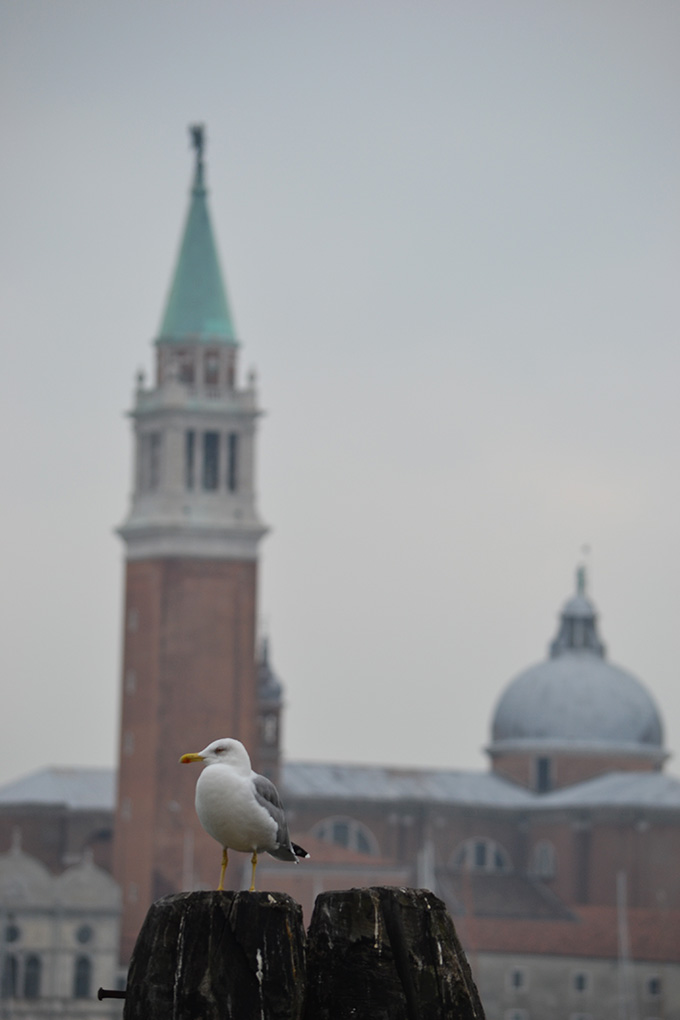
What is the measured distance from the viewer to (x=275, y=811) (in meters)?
11.2

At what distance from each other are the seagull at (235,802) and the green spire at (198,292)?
235 ft

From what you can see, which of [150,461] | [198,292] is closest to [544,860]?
[150,461]

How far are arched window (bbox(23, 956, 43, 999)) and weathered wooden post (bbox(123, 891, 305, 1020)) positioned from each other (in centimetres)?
6614

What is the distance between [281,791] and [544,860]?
40.4ft

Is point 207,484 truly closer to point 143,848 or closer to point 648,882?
point 143,848

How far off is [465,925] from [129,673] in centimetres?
1292

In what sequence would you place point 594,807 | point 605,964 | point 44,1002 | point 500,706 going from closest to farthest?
1. point 44,1002
2. point 605,964
3. point 594,807
4. point 500,706

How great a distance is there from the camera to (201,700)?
79.1 metres

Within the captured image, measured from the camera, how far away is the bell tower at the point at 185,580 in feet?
257

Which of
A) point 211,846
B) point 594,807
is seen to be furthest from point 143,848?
point 594,807

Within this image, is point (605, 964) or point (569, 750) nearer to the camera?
point (605, 964)

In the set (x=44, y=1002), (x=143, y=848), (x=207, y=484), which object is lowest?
(x=44, y=1002)

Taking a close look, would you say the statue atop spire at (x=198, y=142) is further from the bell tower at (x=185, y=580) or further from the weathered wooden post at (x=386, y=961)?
the weathered wooden post at (x=386, y=961)

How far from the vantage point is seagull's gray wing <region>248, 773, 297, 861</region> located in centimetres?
1110
